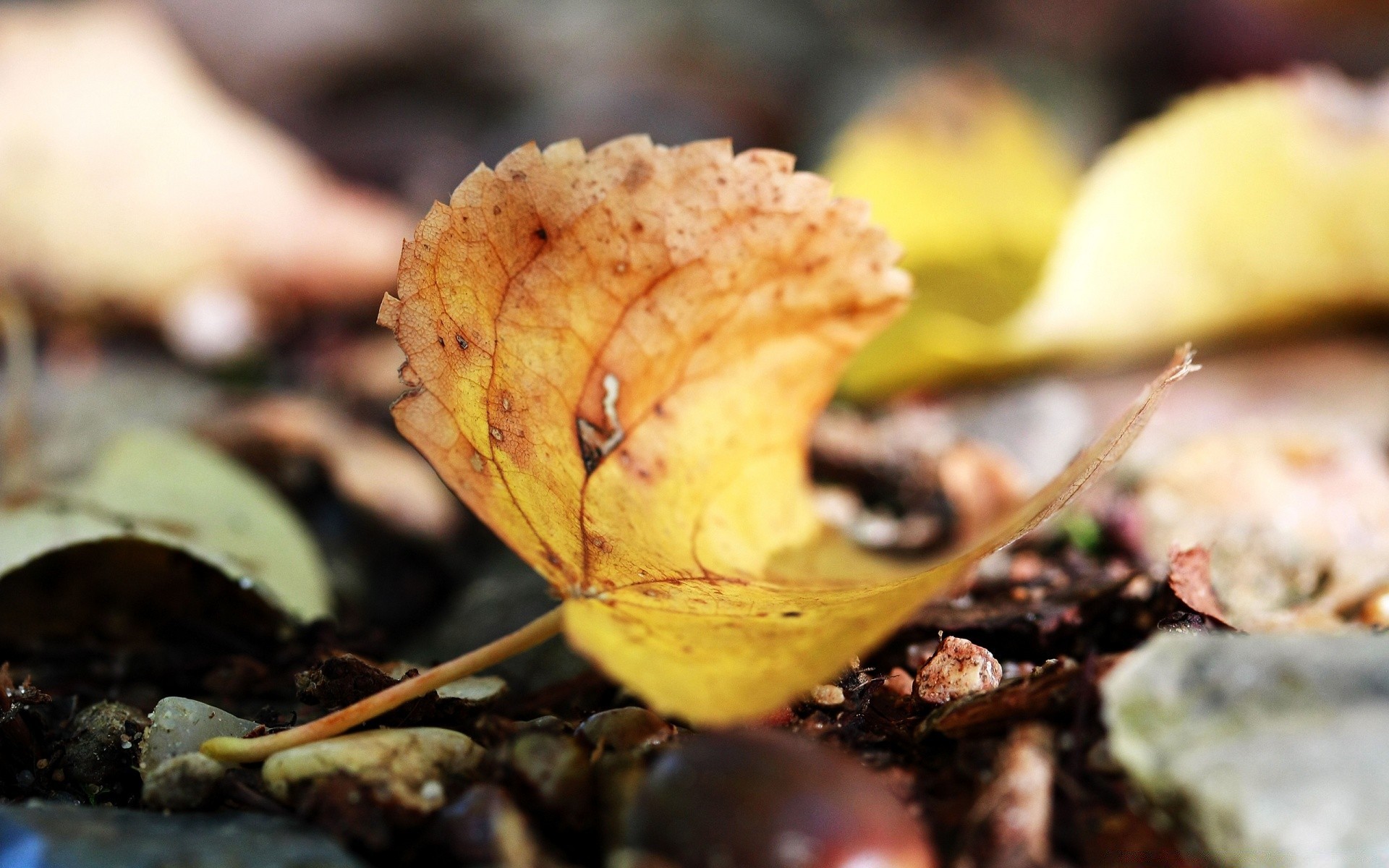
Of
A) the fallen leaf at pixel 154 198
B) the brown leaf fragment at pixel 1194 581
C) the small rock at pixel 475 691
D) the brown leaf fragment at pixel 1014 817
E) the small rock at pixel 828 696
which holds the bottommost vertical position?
the brown leaf fragment at pixel 1014 817

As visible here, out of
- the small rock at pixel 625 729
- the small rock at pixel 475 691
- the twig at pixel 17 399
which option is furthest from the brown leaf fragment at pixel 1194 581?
the twig at pixel 17 399

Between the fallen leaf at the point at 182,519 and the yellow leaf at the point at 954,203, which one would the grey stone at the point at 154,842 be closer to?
the fallen leaf at the point at 182,519

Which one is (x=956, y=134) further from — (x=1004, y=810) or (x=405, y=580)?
(x=1004, y=810)

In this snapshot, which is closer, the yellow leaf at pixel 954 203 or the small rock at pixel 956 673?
the small rock at pixel 956 673

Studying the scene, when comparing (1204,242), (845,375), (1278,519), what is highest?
(1204,242)

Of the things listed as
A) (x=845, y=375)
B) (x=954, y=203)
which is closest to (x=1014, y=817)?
(x=845, y=375)

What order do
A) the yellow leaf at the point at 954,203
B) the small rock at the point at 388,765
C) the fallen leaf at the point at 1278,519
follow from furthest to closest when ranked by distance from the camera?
1. the yellow leaf at the point at 954,203
2. the fallen leaf at the point at 1278,519
3. the small rock at the point at 388,765

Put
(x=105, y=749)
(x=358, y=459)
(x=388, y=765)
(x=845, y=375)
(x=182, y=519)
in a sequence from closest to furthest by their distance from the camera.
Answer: (x=388, y=765) < (x=105, y=749) < (x=182, y=519) < (x=358, y=459) < (x=845, y=375)

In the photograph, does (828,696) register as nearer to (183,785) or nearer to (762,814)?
(762,814)
